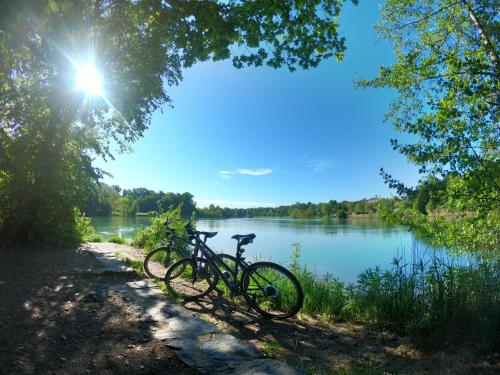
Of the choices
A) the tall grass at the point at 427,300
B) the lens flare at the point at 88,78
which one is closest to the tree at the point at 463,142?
the tall grass at the point at 427,300

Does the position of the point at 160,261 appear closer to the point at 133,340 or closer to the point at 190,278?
the point at 190,278

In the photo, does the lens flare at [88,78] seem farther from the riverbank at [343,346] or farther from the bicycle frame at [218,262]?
the riverbank at [343,346]

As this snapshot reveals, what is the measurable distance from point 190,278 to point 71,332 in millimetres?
2531

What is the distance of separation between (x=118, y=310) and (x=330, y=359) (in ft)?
8.18

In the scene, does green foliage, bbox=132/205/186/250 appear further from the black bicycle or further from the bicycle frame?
the bicycle frame

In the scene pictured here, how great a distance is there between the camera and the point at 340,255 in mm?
17016

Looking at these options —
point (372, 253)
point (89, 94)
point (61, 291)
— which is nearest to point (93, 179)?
point (89, 94)

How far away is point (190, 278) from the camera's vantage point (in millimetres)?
5852

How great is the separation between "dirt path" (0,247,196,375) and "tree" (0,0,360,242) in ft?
10.9

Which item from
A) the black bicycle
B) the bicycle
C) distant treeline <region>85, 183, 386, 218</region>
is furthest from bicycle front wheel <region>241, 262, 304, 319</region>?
distant treeline <region>85, 183, 386, 218</region>

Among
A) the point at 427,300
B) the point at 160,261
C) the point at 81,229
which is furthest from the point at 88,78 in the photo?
the point at 427,300

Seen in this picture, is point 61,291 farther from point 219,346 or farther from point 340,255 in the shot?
point 340,255

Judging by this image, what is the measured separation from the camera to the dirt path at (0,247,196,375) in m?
2.79

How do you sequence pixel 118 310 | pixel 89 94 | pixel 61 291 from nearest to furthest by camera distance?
pixel 118 310
pixel 61 291
pixel 89 94
